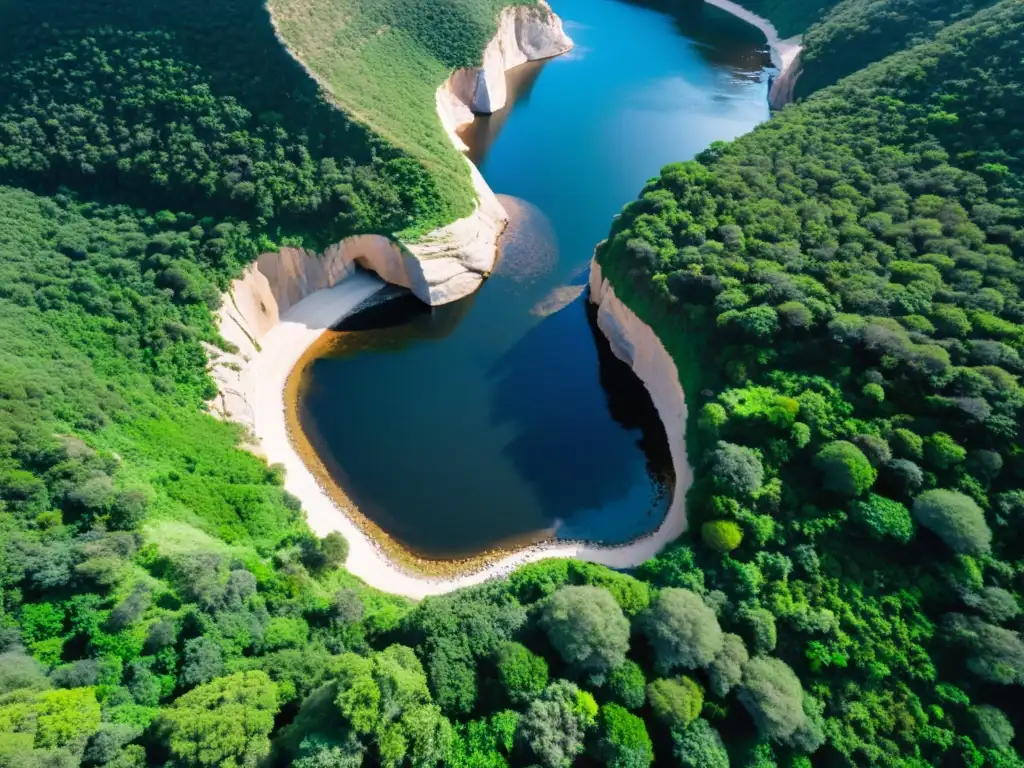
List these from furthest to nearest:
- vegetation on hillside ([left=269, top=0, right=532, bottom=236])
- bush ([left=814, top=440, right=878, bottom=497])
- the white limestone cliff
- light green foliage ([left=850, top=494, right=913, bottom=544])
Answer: vegetation on hillside ([left=269, top=0, right=532, bottom=236]), the white limestone cliff, bush ([left=814, top=440, right=878, bottom=497]), light green foliage ([left=850, top=494, right=913, bottom=544])

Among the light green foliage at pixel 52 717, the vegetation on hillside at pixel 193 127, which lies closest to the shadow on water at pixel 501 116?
the vegetation on hillside at pixel 193 127

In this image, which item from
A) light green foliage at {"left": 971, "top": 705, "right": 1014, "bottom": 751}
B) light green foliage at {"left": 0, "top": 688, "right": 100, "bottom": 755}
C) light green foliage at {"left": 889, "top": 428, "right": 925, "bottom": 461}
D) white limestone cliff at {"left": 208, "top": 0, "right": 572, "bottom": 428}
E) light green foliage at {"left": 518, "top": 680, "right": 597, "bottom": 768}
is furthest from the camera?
white limestone cliff at {"left": 208, "top": 0, "right": 572, "bottom": 428}

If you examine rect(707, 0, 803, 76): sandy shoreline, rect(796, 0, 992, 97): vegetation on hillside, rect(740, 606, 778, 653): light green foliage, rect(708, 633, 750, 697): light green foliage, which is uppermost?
rect(796, 0, 992, 97): vegetation on hillside

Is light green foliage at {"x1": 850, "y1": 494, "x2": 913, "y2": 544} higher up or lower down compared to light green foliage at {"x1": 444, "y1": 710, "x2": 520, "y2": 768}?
higher up

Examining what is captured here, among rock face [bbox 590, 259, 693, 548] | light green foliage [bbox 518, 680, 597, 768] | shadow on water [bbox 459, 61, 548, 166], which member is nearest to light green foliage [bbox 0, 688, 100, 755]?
light green foliage [bbox 518, 680, 597, 768]

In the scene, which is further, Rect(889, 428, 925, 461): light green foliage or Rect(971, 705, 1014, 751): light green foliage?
Rect(889, 428, 925, 461): light green foliage

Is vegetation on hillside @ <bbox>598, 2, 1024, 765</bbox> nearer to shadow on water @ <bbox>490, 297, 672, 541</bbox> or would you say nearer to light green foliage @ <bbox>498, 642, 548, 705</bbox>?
shadow on water @ <bbox>490, 297, 672, 541</bbox>

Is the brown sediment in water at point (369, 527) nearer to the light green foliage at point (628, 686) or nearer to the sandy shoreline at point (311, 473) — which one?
the sandy shoreline at point (311, 473)
